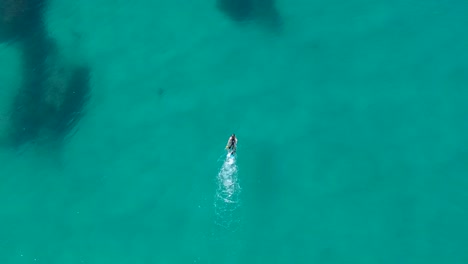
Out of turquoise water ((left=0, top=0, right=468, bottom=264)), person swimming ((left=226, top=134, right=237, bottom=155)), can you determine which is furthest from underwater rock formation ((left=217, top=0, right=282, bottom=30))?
person swimming ((left=226, top=134, right=237, bottom=155))

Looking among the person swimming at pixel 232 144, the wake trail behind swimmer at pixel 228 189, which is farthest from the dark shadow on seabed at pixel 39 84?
the wake trail behind swimmer at pixel 228 189

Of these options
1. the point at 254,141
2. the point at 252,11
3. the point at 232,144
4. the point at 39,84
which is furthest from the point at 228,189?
the point at 39,84

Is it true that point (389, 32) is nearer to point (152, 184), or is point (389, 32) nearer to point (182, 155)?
point (182, 155)

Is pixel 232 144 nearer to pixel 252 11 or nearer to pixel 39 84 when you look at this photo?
pixel 252 11

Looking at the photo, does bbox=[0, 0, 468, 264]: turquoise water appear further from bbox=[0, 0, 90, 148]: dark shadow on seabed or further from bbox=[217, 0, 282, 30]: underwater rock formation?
bbox=[0, 0, 90, 148]: dark shadow on seabed

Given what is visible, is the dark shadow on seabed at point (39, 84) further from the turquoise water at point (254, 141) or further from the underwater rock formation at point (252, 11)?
the underwater rock formation at point (252, 11)

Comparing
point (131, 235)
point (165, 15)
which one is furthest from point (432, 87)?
point (131, 235)
